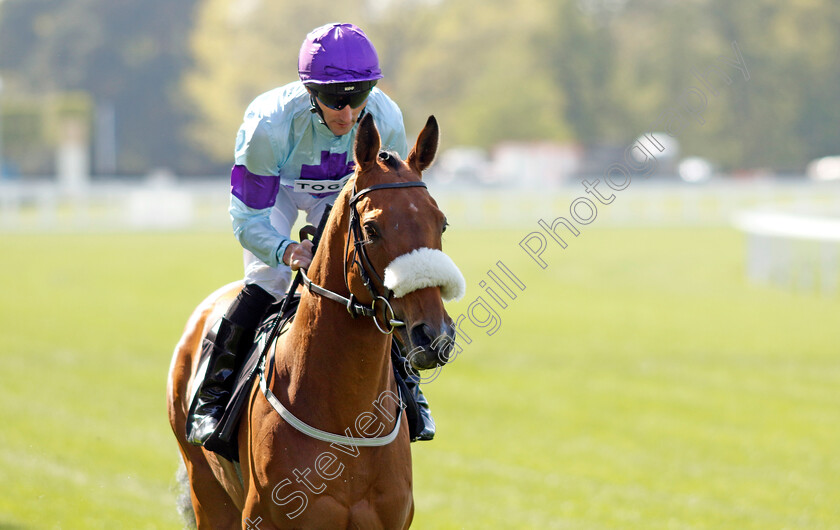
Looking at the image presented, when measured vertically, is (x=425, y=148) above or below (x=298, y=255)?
above

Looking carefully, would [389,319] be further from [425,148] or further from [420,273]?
[425,148]

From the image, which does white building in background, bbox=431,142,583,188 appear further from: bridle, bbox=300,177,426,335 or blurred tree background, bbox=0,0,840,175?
bridle, bbox=300,177,426,335

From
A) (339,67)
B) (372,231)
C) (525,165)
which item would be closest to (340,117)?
(339,67)

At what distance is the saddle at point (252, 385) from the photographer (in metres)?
3.72

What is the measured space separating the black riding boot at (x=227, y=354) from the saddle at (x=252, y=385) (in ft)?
0.16

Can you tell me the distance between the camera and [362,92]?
364 centimetres

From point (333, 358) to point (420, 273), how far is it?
0.67 m

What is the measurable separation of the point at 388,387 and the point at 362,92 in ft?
3.51

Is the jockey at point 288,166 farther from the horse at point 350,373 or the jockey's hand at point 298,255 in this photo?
the horse at point 350,373

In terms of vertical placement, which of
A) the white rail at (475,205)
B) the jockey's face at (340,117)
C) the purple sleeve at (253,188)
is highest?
the jockey's face at (340,117)

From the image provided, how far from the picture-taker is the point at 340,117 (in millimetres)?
3678

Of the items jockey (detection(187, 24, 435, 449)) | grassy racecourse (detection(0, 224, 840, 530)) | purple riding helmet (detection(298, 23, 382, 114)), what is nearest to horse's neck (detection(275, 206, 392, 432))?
jockey (detection(187, 24, 435, 449))

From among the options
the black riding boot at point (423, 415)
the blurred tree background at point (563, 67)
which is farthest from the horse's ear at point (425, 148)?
the blurred tree background at point (563, 67)

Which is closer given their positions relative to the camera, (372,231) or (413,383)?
(372,231)
